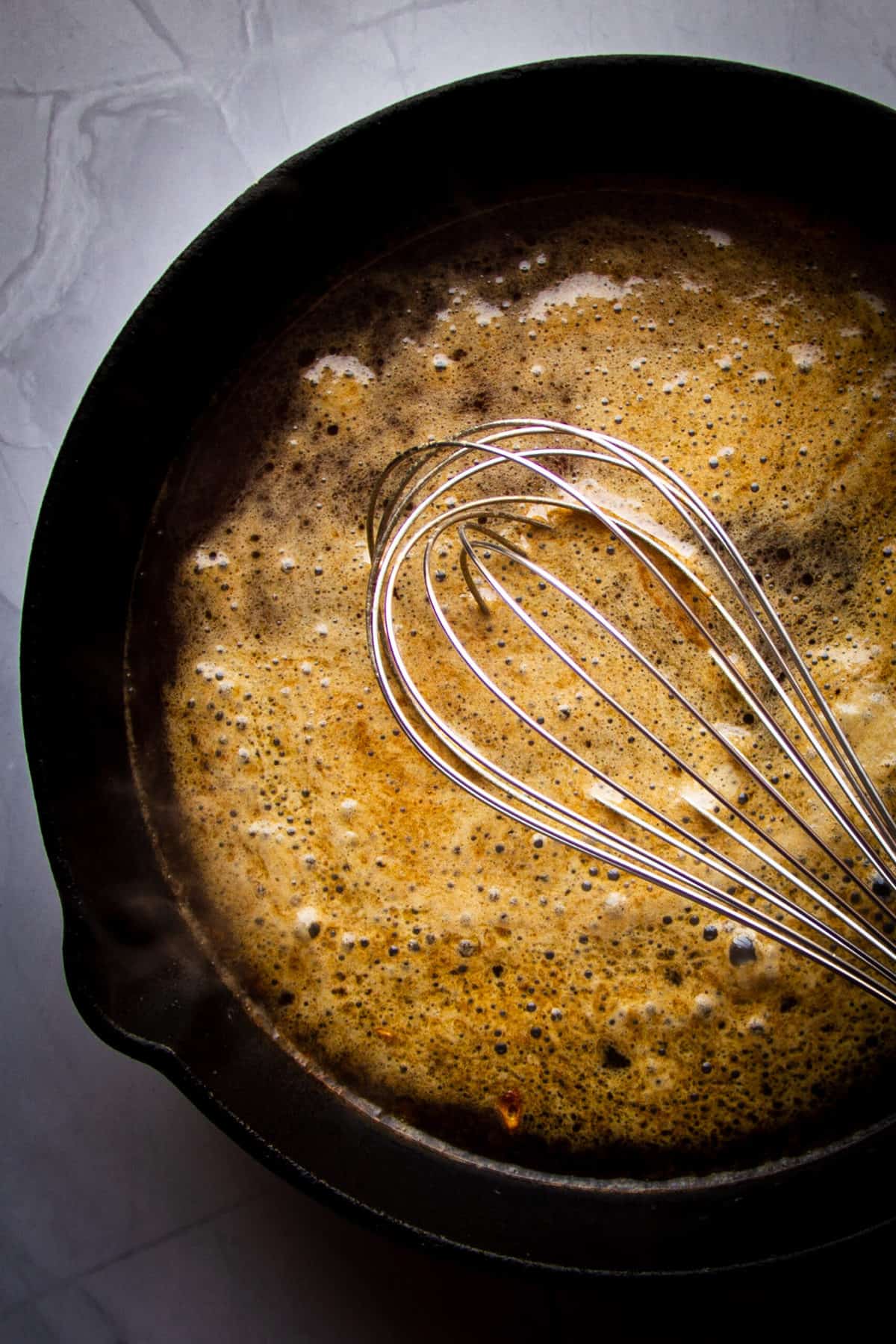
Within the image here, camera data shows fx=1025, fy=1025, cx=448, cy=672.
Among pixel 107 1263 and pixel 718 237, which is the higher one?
pixel 718 237

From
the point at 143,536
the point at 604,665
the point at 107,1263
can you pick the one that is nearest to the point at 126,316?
the point at 143,536

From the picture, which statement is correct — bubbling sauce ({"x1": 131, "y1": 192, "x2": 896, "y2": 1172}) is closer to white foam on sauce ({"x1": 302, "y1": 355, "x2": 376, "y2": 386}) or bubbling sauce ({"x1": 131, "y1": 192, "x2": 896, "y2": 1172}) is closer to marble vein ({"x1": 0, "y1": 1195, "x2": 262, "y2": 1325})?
white foam on sauce ({"x1": 302, "y1": 355, "x2": 376, "y2": 386})

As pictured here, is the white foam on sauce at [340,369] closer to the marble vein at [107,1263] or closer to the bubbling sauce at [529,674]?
the bubbling sauce at [529,674]

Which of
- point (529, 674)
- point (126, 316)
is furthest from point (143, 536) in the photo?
point (529, 674)

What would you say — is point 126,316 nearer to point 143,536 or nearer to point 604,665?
point 143,536

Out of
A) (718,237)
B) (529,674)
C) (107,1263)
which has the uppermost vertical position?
(718,237)
